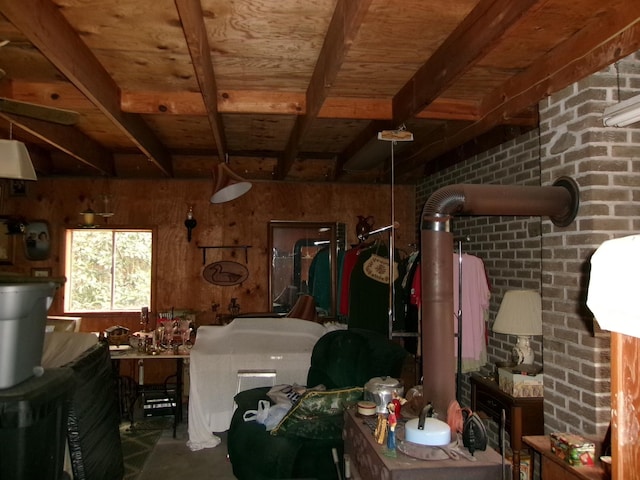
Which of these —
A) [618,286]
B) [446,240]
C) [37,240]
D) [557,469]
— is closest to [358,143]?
[446,240]

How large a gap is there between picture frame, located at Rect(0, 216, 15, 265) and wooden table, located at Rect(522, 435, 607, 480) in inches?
225

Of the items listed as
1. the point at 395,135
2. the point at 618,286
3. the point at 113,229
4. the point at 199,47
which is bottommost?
the point at 618,286

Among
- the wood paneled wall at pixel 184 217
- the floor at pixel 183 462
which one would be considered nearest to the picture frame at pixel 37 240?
the wood paneled wall at pixel 184 217

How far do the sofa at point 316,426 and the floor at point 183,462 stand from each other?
0.36 metres

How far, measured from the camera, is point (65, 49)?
2.33 m

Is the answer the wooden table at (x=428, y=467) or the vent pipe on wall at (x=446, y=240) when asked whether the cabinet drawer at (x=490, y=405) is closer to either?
the vent pipe on wall at (x=446, y=240)

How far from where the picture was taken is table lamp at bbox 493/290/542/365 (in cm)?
328

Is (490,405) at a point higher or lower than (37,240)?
lower

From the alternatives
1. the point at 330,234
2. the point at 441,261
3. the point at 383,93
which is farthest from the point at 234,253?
the point at 441,261

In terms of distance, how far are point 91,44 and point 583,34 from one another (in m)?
2.53

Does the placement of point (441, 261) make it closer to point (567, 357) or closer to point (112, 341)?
point (567, 357)

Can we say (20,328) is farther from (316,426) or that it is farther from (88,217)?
(88,217)

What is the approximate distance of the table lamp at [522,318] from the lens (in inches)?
129

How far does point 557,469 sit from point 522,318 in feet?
4.07
